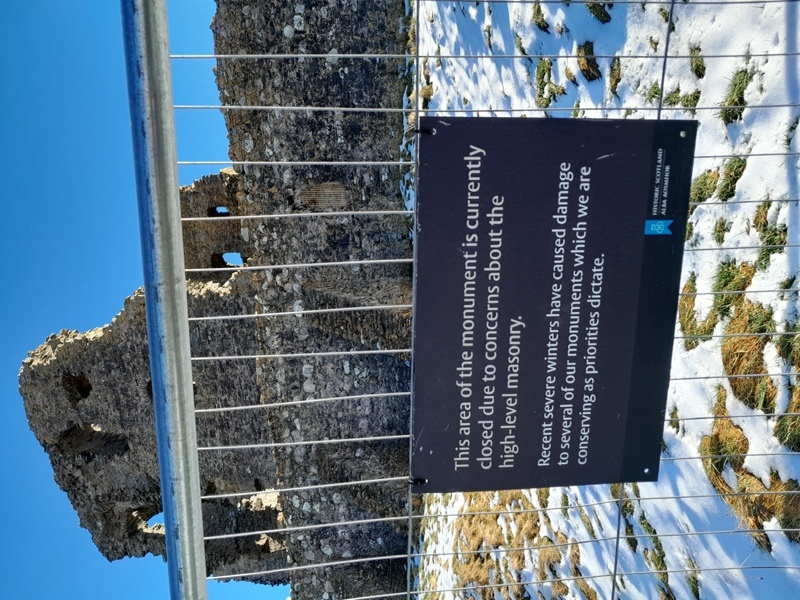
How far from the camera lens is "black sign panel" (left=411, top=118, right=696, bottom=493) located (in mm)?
2213

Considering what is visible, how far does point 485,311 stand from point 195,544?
111 centimetres

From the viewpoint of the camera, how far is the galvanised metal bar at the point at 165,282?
6.01 feet

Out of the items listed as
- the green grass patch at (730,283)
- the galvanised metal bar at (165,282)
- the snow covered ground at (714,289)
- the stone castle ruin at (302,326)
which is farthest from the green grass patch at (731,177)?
the stone castle ruin at (302,326)

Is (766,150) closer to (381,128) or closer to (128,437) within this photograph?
(381,128)

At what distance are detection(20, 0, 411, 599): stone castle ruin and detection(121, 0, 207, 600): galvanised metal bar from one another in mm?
3527

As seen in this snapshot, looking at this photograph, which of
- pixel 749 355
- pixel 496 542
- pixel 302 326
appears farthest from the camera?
pixel 302 326

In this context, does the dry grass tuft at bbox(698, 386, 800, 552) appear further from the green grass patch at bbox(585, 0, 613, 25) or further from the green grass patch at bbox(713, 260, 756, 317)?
the green grass patch at bbox(585, 0, 613, 25)

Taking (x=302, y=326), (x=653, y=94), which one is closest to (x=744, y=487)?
(x=653, y=94)

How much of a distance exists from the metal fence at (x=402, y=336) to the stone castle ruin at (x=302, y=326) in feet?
0.08

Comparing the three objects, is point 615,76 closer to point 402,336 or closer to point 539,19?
point 539,19

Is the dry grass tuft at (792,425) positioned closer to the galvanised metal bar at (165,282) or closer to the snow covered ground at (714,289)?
the snow covered ground at (714,289)

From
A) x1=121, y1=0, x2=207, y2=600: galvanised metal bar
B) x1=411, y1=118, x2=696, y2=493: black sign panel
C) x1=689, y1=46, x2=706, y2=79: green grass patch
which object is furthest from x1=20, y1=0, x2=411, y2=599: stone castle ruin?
x1=121, y1=0, x2=207, y2=600: galvanised metal bar

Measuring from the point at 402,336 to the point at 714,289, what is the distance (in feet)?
10.6

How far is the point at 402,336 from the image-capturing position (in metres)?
5.81
